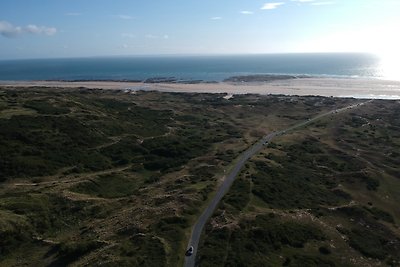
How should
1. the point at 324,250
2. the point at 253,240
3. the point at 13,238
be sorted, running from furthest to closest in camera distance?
the point at 324,250, the point at 253,240, the point at 13,238

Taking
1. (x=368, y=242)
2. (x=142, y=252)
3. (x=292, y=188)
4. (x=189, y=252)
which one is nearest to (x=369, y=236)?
(x=368, y=242)

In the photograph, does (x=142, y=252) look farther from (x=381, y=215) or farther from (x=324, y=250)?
(x=381, y=215)

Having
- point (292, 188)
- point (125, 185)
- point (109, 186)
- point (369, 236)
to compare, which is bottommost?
point (369, 236)

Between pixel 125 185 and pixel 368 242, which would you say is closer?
pixel 368 242

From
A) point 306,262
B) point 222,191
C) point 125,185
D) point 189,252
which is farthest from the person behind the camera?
point 125,185

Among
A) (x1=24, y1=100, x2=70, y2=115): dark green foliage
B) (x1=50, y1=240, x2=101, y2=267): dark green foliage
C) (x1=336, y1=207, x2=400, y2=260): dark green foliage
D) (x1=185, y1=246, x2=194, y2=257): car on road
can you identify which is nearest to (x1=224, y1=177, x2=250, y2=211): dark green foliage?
(x1=336, y1=207, x2=400, y2=260): dark green foliage

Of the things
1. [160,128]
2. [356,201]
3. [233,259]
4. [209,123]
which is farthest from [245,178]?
[209,123]

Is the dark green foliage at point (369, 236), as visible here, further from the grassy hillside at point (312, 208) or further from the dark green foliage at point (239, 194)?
the dark green foliage at point (239, 194)

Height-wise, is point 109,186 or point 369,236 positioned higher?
point 109,186

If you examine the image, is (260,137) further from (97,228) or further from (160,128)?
(97,228)
